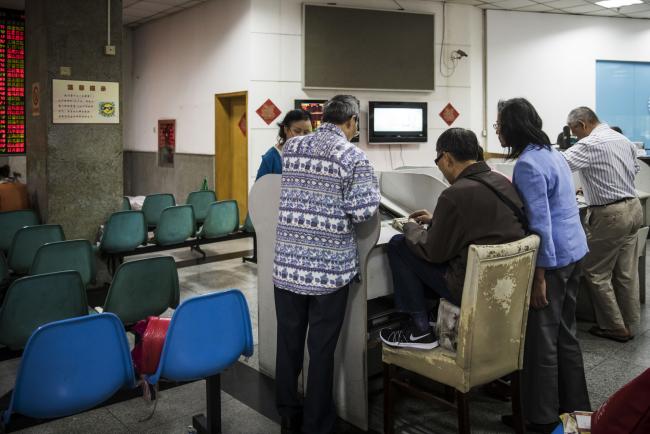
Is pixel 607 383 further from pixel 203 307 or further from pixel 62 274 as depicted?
pixel 62 274

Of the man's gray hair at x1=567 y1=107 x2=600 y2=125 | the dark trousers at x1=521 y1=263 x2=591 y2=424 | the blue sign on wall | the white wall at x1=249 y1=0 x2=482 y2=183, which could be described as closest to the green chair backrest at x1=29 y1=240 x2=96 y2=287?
the dark trousers at x1=521 y1=263 x2=591 y2=424

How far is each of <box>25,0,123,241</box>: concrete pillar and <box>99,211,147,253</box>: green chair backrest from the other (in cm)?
35

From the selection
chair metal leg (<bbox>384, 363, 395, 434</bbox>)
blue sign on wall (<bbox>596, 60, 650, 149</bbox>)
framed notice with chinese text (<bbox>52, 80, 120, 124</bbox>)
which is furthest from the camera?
blue sign on wall (<bbox>596, 60, 650, 149</bbox>)

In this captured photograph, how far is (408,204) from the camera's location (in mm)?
3547

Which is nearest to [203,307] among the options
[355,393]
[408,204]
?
[355,393]

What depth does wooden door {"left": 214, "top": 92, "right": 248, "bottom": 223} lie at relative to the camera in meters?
8.42

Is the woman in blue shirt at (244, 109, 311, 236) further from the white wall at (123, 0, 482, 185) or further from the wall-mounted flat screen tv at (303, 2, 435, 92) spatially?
the wall-mounted flat screen tv at (303, 2, 435, 92)

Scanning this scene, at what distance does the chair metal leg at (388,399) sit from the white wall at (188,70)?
5816 mm

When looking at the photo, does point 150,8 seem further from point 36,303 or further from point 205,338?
point 205,338

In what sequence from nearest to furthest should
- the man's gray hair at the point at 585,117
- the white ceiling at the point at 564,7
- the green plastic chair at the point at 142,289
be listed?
the green plastic chair at the point at 142,289 < the man's gray hair at the point at 585,117 < the white ceiling at the point at 564,7

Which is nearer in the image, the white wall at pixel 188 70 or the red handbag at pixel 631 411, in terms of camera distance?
the red handbag at pixel 631 411

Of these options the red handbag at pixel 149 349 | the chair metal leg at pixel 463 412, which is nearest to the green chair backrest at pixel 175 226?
the red handbag at pixel 149 349

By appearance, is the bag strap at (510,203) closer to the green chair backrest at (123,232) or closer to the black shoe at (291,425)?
the black shoe at (291,425)

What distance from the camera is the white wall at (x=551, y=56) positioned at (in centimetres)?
952
